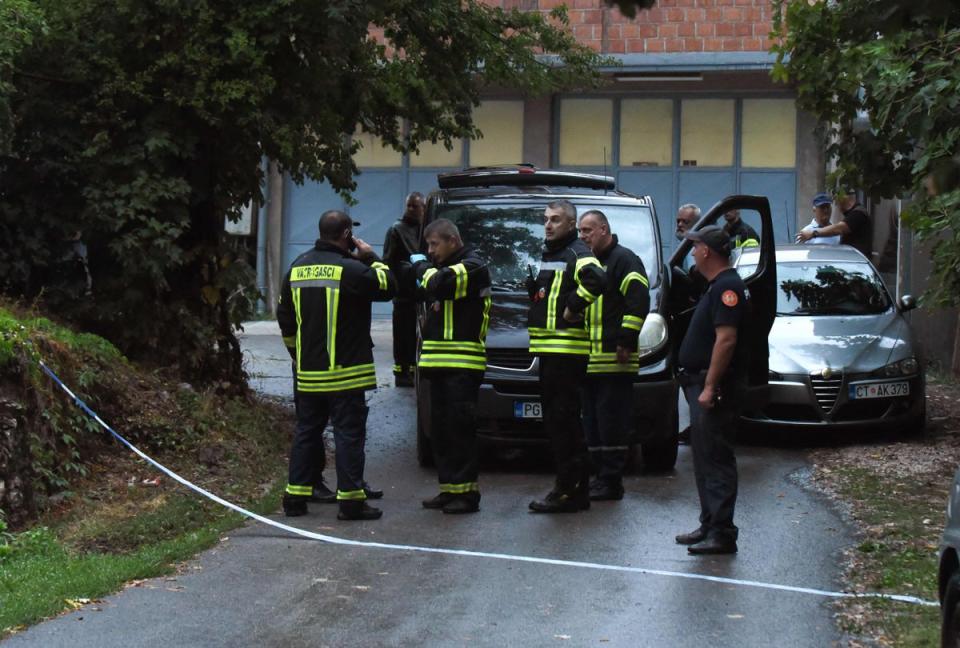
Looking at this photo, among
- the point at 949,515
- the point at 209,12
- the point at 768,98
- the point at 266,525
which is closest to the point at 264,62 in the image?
the point at 209,12

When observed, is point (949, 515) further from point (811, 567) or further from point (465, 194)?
point (465, 194)

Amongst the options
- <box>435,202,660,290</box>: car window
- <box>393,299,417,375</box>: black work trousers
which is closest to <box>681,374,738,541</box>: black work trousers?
<box>435,202,660,290</box>: car window

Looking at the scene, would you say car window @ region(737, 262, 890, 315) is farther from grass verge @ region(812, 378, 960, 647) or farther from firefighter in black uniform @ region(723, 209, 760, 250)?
grass verge @ region(812, 378, 960, 647)

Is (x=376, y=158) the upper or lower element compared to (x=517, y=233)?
upper

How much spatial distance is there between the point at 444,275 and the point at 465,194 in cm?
304

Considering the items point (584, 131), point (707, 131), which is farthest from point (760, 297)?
point (584, 131)

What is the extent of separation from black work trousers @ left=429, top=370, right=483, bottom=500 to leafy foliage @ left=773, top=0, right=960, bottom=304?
3.10 m

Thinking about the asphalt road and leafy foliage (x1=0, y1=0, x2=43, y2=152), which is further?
leafy foliage (x1=0, y1=0, x2=43, y2=152)

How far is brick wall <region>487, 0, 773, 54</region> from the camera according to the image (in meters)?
23.6

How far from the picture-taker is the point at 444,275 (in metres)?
8.80

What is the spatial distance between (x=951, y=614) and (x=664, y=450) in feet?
18.2

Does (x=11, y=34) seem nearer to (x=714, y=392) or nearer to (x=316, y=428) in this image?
(x=316, y=428)

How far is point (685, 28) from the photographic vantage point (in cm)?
2377

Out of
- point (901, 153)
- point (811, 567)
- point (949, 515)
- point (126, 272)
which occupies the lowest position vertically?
point (811, 567)
